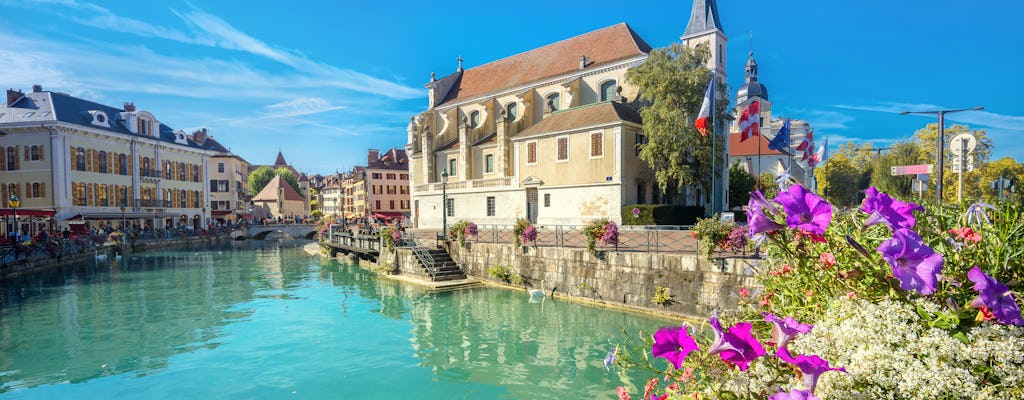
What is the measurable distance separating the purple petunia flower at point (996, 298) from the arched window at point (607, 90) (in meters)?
34.4

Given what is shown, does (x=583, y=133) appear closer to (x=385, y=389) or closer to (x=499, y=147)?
(x=499, y=147)

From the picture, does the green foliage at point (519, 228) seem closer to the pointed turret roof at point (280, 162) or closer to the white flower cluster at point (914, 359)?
the white flower cluster at point (914, 359)

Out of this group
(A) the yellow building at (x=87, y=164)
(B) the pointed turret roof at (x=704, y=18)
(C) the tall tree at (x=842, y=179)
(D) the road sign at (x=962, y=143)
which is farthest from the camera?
(C) the tall tree at (x=842, y=179)

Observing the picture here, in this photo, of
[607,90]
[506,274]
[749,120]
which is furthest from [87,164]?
[749,120]

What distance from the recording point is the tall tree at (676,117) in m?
26.8

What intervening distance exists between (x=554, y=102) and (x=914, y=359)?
124ft

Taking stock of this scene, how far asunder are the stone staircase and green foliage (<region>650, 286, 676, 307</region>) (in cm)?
1016

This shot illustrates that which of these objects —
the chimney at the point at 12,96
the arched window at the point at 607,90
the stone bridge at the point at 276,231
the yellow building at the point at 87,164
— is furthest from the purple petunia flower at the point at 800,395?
the stone bridge at the point at 276,231

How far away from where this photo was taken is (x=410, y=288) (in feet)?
73.9

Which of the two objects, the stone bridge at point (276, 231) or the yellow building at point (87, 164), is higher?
the yellow building at point (87, 164)

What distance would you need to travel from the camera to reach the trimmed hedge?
1037 inches

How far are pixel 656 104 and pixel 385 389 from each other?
22.1 metres

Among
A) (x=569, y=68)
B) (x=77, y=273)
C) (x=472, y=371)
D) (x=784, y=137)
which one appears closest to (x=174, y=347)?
(x=472, y=371)

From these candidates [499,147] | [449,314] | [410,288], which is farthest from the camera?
[499,147]
